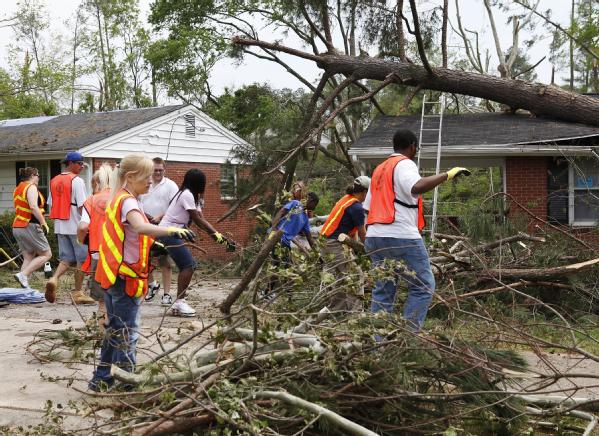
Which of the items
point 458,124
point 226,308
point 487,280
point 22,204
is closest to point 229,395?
point 226,308

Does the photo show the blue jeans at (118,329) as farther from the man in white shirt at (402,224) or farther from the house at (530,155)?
the house at (530,155)

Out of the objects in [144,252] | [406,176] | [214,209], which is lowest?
[214,209]

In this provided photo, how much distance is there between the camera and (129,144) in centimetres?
1992

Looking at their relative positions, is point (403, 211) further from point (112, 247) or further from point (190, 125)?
point (190, 125)

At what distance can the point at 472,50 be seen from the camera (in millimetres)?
33406

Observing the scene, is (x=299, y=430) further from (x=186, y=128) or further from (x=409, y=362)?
(x=186, y=128)

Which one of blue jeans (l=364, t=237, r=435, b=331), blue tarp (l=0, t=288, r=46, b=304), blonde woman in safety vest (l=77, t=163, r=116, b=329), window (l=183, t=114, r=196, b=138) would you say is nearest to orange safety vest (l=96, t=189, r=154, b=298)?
blonde woman in safety vest (l=77, t=163, r=116, b=329)

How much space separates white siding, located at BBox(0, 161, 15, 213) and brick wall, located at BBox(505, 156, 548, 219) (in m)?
12.6

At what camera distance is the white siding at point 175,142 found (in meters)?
19.5

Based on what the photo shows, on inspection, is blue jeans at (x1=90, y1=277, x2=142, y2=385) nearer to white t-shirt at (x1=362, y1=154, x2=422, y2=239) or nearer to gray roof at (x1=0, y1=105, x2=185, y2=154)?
white t-shirt at (x1=362, y1=154, x2=422, y2=239)

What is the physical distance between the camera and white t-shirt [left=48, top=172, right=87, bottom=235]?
10.5 metres

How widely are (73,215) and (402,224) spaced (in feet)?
19.5

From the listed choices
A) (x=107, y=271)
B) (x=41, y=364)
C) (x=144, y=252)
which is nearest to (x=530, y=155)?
(x=41, y=364)

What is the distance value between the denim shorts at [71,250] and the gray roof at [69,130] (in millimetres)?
8336
